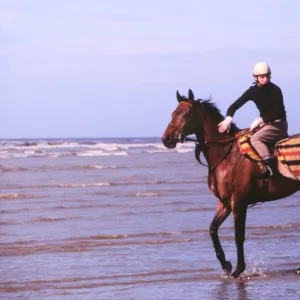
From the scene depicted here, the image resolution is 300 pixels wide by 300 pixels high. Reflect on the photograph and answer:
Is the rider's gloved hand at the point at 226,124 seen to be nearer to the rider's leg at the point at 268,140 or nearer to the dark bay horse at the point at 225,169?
the dark bay horse at the point at 225,169

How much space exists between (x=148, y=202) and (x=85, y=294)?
10.2 metres

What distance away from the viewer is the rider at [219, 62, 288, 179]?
9984 millimetres

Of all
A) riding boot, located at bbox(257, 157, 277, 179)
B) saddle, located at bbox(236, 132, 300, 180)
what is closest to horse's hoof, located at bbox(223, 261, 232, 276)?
riding boot, located at bbox(257, 157, 277, 179)

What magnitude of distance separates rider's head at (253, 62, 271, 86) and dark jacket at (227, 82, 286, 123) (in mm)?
57

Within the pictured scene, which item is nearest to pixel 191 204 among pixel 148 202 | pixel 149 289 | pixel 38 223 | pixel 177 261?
pixel 148 202

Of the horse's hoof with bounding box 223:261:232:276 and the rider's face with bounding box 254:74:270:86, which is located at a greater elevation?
the rider's face with bounding box 254:74:270:86

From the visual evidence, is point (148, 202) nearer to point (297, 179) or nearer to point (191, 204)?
point (191, 204)

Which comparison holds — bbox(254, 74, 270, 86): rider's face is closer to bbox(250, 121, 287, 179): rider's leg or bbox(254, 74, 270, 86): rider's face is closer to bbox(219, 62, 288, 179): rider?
bbox(219, 62, 288, 179): rider

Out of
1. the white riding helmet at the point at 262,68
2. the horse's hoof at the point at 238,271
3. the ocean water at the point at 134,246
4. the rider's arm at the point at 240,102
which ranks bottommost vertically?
the ocean water at the point at 134,246

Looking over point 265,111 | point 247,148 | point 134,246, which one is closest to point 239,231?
point 247,148

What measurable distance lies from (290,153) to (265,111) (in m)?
0.57

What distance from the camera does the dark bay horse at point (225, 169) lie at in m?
9.98

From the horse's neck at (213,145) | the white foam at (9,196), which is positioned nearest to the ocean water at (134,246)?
the white foam at (9,196)

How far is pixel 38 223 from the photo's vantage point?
15.4m
